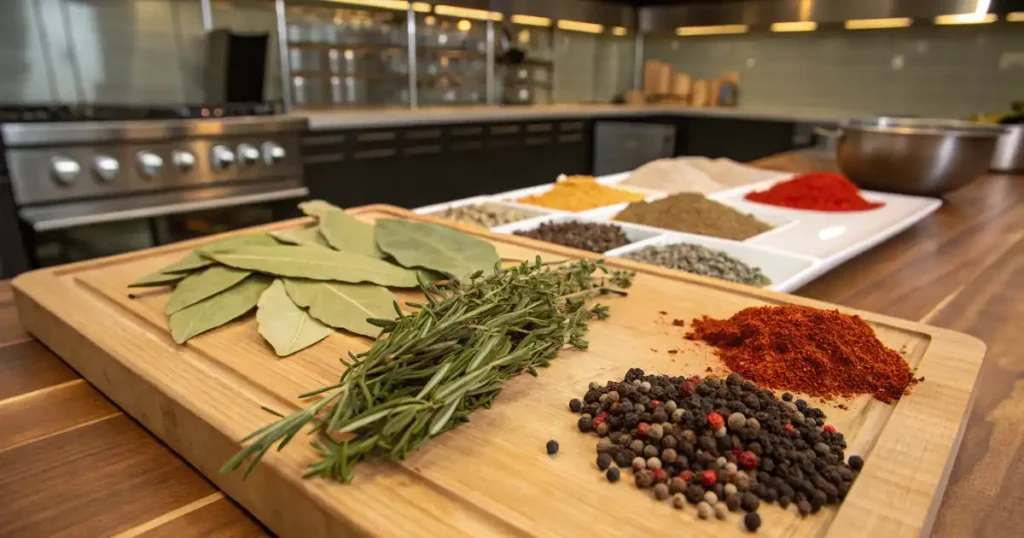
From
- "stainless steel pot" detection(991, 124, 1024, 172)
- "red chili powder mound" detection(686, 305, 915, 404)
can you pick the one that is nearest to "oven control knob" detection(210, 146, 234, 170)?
"red chili powder mound" detection(686, 305, 915, 404)

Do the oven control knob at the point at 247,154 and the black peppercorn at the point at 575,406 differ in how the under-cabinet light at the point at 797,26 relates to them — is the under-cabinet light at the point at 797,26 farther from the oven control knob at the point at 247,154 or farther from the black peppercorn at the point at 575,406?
the black peppercorn at the point at 575,406

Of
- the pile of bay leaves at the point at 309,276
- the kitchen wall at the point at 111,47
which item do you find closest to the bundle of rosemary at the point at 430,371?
the pile of bay leaves at the point at 309,276

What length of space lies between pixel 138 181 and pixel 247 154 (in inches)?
17.9

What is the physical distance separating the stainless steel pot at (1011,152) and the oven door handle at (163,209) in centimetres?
286

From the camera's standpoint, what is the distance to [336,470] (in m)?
0.50

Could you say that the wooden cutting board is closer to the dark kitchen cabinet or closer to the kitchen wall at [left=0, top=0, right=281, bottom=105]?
the dark kitchen cabinet

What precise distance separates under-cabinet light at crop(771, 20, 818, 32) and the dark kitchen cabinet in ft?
5.56

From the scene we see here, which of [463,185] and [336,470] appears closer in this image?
[336,470]

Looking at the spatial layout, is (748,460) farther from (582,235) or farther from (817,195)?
(817,195)

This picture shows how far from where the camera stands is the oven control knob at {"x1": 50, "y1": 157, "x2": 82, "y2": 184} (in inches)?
90.2

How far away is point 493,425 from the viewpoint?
601 mm

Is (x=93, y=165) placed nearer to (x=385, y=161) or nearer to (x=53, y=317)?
(x=385, y=161)

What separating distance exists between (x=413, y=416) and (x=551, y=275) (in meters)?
0.39

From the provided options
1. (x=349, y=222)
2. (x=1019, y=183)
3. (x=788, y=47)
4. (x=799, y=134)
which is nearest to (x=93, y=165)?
(x=349, y=222)
